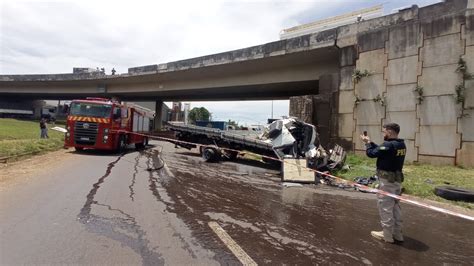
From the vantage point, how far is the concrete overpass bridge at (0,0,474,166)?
1323cm

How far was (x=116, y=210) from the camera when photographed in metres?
6.84

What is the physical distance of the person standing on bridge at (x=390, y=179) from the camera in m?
5.78

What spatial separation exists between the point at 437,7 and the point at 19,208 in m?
15.6

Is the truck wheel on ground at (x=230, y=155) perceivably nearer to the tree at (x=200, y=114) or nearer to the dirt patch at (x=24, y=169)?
the dirt patch at (x=24, y=169)

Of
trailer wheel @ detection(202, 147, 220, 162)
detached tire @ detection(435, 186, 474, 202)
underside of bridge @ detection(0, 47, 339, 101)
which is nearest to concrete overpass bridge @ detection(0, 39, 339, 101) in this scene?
underside of bridge @ detection(0, 47, 339, 101)

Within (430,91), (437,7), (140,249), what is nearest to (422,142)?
(430,91)

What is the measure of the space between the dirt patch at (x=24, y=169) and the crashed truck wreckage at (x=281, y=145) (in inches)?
270

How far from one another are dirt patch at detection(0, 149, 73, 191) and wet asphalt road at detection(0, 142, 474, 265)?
46 centimetres

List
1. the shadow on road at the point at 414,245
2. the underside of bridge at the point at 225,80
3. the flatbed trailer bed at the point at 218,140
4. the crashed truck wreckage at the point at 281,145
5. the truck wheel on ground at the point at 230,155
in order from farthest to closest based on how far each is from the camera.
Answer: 1. the underside of bridge at the point at 225,80
2. the truck wheel on ground at the point at 230,155
3. the flatbed trailer bed at the point at 218,140
4. the crashed truck wreckage at the point at 281,145
5. the shadow on road at the point at 414,245

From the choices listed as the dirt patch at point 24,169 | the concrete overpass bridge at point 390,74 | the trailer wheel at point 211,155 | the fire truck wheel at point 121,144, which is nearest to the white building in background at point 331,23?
the concrete overpass bridge at point 390,74

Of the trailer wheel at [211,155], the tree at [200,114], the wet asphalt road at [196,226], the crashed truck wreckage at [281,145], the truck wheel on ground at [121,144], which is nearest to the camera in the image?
the wet asphalt road at [196,226]

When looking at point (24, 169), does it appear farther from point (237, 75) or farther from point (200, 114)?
point (200, 114)

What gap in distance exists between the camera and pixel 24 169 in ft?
37.6

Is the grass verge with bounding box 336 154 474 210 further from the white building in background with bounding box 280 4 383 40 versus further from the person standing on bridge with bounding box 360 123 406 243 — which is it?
the white building in background with bounding box 280 4 383 40
